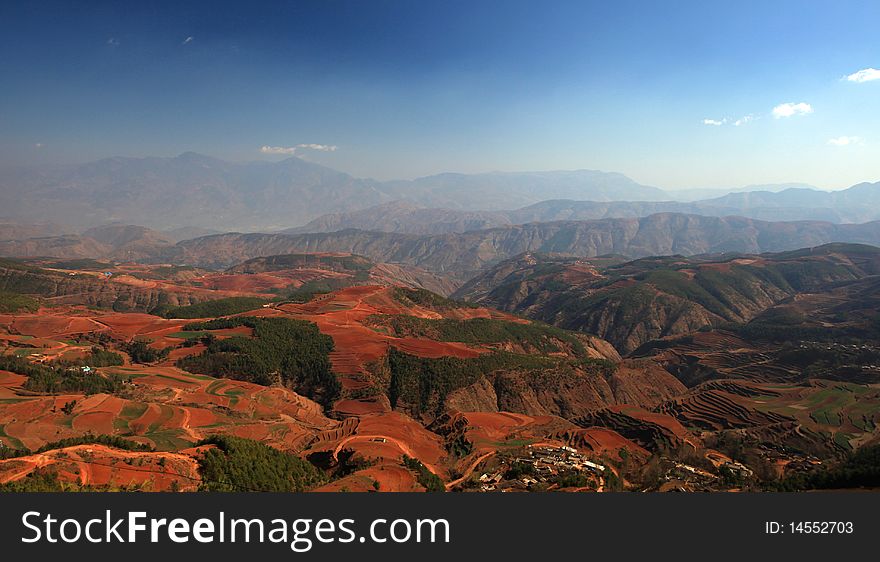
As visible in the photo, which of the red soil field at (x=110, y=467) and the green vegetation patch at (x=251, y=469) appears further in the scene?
the green vegetation patch at (x=251, y=469)

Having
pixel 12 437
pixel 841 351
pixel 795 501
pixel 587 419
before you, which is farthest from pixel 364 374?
pixel 841 351

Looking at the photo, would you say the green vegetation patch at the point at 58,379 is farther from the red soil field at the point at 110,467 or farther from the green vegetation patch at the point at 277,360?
the red soil field at the point at 110,467

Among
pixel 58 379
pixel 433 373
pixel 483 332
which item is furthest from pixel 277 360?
pixel 483 332

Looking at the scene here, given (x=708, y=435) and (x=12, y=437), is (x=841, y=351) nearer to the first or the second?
(x=708, y=435)

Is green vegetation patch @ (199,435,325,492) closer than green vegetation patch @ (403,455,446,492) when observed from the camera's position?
Yes

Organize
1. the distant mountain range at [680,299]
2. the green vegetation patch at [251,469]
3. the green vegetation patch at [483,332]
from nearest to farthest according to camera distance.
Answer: the green vegetation patch at [251,469]
the green vegetation patch at [483,332]
the distant mountain range at [680,299]

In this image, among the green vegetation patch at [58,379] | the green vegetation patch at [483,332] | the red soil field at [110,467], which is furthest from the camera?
the green vegetation patch at [483,332]

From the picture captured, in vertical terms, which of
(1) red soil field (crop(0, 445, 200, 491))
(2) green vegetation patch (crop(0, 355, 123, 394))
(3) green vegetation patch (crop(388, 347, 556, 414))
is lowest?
(3) green vegetation patch (crop(388, 347, 556, 414))

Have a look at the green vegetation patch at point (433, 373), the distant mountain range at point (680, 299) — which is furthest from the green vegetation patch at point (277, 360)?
the distant mountain range at point (680, 299)

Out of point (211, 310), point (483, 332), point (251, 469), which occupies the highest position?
point (251, 469)

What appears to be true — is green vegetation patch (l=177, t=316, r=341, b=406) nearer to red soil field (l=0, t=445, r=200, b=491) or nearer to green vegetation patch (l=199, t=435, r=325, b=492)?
green vegetation patch (l=199, t=435, r=325, b=492)

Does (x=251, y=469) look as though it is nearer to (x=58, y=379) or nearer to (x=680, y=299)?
(x=58, y=379)

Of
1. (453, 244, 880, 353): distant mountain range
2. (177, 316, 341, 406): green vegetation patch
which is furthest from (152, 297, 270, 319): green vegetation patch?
(453, 244, 880, 353): distant mountain range
